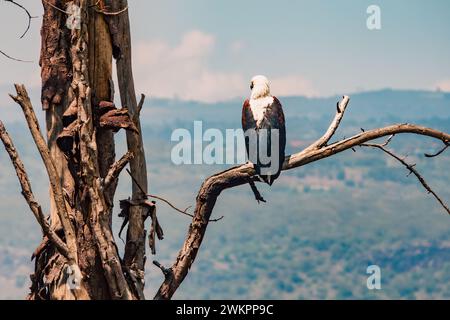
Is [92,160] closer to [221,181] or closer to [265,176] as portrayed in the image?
[221,181]

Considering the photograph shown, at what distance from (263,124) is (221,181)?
3.19 meters

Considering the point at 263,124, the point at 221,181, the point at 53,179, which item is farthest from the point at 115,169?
the point at 263,124

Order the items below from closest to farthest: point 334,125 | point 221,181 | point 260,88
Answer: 1. point 221,181
2. point 334,125
3. point 260,88

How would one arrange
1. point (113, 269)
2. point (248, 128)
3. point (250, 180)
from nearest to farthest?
point (113, 269) < point (250, 180) < point (248, 128)

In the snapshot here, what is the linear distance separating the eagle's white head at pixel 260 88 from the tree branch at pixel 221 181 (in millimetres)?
3605

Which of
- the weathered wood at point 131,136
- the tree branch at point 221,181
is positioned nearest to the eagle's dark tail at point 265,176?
the tree branch at point 221,181

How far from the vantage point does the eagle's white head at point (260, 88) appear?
13211mm

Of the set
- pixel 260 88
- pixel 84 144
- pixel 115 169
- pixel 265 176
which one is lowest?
pixel 265 176

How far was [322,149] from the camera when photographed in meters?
9.48

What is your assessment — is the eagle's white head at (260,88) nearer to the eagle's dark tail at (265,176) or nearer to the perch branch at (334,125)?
the eagle's dark tail at (265,176)

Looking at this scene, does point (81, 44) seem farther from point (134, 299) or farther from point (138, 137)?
point (134, 299)

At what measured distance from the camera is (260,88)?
13.2 metres

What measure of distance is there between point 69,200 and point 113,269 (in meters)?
0.75

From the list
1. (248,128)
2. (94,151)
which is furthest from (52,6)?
(248,128)
